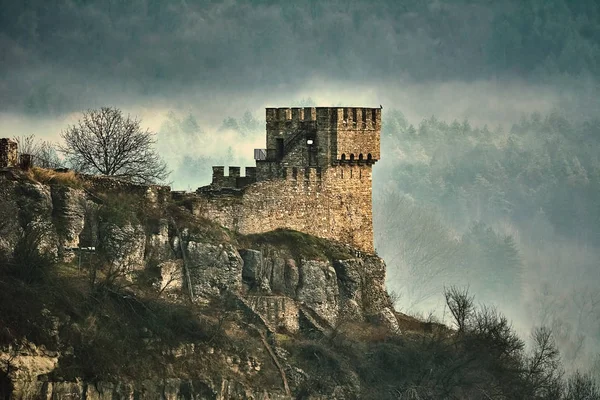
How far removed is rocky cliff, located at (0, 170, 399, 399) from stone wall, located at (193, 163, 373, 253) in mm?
908

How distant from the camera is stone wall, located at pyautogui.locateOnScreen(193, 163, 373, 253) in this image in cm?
9200

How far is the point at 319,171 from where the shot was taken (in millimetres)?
96750

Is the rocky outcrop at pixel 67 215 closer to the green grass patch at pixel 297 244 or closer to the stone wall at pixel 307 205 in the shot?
the stone wall at pixel 307 205

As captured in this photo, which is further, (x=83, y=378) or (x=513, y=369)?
(x=513, y=369)

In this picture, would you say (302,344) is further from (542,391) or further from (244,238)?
(542,391)

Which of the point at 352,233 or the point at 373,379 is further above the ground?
the point at 352,233

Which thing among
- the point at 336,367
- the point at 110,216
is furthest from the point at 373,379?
the point at 110,216

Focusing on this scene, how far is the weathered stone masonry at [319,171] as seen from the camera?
9544cm

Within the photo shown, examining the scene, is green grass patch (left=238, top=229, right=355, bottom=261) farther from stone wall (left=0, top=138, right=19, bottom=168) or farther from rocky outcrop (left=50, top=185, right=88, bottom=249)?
stone wall (left=0, top=138, right=19, bottom=168)

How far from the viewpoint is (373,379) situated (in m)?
87.5

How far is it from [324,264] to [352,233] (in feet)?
17.1

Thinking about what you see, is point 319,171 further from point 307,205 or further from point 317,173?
point 307,205

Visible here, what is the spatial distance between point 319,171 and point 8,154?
708 inches

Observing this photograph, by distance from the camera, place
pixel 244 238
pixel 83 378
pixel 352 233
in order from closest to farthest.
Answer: pixel 83 378 < pixel 244 238 < pixel 352 233
